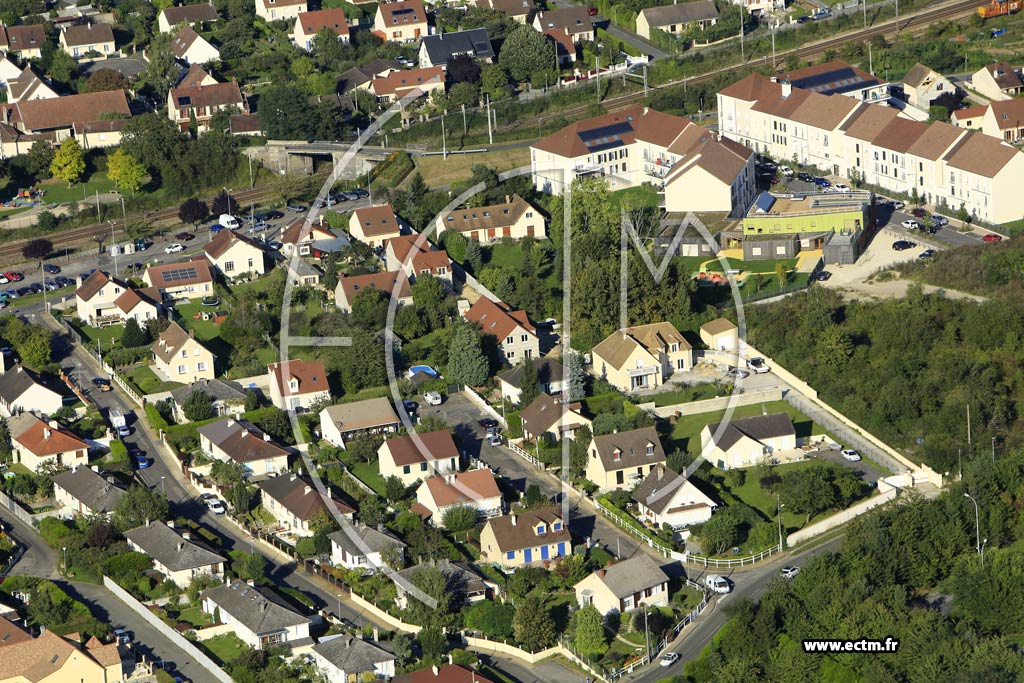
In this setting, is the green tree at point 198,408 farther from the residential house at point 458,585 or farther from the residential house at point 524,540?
the residential house at point 458,585

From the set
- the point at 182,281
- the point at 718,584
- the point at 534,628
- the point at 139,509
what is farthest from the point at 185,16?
the point at 534,628

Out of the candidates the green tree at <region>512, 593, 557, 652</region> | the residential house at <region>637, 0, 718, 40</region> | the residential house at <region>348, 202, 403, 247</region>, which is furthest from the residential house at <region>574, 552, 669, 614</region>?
the residential house at <region>637, 0, 718, 40</region>

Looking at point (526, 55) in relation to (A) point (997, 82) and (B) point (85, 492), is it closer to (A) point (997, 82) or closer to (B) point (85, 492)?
(A) point (997, 82)

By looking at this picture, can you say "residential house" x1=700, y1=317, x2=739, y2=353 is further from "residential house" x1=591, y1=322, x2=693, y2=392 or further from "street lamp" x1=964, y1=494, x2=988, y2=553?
A: "street lamp" x1=964, y1=494, x2=988, y2=553

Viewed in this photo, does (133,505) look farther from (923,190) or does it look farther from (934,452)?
(923,190)

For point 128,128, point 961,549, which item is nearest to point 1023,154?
point 961,549

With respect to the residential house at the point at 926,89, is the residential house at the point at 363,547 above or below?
below

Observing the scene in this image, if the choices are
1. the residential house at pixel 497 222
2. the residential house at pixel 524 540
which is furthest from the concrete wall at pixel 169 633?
the residential house at pixel 497 222
